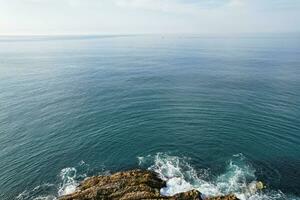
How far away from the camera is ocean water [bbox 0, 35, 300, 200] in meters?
48.8

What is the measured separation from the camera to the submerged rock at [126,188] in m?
40.4

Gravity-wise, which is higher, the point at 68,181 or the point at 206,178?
the point at 206,178

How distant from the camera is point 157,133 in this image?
6494 centimetres

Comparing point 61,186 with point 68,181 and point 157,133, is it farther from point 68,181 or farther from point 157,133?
point 157,133

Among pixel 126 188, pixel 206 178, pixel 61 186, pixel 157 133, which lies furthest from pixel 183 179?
pixel 61 186

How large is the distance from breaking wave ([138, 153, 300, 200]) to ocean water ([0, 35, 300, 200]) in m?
0.17

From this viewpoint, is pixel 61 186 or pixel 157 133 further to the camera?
pixel 157 133

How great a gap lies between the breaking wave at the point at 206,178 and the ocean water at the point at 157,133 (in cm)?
17

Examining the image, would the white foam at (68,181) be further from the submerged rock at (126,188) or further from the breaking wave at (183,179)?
the submerged rock at (126,188)

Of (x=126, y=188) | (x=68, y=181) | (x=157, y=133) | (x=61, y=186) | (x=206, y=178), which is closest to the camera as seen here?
(x=126, y=188)

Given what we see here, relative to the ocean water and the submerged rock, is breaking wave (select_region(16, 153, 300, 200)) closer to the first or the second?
the ocean water

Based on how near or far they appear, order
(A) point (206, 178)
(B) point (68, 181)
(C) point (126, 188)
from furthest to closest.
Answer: (B) point (68, 181) < (A) point (206, 178) < (C) point (126, 188)

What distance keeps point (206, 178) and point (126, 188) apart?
1442 cm

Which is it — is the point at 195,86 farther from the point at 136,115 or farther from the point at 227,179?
the point at 227,179
